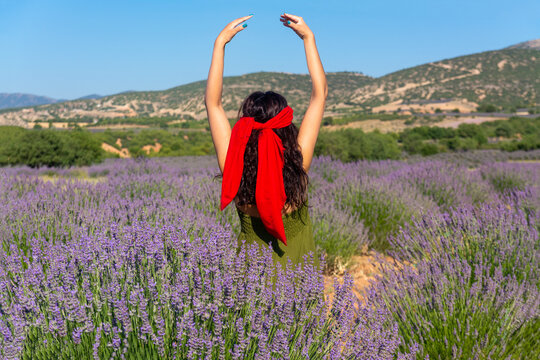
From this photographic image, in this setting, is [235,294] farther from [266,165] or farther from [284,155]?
[284,155]

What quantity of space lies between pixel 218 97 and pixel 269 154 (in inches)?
19.5

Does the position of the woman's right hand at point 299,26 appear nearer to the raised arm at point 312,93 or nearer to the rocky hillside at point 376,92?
the raised arm at point 312,93

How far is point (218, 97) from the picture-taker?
2158 mm

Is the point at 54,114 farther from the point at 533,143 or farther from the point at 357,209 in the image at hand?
the point at 357,209

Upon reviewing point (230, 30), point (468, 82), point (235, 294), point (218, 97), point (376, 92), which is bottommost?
point (235, 294)

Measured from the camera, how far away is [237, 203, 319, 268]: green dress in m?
2.19

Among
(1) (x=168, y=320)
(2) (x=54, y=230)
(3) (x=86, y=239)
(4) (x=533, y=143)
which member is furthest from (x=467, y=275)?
(4) (x=533, y=143)

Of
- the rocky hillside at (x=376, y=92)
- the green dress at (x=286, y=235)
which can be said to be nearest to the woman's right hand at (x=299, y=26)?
the green dress at (x=286, y=235)

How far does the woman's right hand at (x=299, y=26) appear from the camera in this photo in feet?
7.31

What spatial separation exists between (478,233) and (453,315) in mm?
1306

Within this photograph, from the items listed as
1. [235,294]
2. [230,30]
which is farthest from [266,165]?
[230,30]

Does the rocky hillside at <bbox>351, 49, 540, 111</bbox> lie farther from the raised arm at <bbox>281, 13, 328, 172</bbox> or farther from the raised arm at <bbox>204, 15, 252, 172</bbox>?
the raised arm at <bbox>204, 15, 252, 172</bbox>

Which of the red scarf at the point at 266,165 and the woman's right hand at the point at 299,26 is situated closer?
the red scarf at the point at 266,165

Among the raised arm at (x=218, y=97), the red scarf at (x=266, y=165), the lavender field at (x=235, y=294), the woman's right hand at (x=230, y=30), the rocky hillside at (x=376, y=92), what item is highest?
the rocky hillside at (x=376, y=92)
